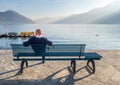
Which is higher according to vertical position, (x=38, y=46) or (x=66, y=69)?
(x=38, y=46)

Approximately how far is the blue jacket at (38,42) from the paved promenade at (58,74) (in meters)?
0.83

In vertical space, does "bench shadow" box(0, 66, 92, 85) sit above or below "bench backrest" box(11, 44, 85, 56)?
below

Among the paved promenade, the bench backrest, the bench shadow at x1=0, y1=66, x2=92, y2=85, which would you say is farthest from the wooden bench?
the bench shadow at x1=0, y1=66, x2=92, y2=85

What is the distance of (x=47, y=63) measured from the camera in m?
9.48

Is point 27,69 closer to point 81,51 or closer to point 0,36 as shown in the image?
point 81,51

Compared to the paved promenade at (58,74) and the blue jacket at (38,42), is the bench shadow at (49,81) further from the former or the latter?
the blue jacket at (38,42)

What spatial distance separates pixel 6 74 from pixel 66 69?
2266 mm

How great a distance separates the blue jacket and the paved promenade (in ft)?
2.73

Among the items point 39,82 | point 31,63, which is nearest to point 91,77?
point 39,82

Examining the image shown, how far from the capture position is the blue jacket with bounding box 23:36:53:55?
7516 mm

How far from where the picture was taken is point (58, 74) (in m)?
7.64

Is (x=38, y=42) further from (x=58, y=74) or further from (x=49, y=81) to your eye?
(x=49, y=81)

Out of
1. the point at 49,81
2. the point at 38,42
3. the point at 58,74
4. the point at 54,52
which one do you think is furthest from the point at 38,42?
the point at 49,81

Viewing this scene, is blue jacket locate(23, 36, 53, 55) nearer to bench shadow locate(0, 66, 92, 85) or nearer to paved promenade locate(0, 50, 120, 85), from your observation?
paved promenade locate(0, 50, 120, 85)
